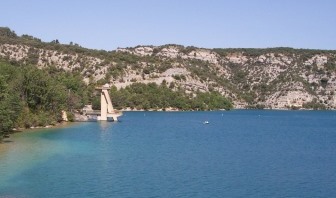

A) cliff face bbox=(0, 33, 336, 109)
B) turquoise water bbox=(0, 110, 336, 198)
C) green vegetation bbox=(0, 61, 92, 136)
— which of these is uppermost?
cliff face bbox=(0, 33, 336, 109)

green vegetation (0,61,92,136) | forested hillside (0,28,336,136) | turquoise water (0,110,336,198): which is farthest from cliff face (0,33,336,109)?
turquoise water (0,110,336,198)

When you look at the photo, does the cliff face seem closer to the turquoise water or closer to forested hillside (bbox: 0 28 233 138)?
forested hillside (bbox: 0 28 233 138)

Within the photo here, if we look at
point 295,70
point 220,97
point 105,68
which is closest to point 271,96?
point 295,70

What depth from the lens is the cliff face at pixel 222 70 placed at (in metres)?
136

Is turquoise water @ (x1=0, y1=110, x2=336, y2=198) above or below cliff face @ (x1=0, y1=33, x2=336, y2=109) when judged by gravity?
below

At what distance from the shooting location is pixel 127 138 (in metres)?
56.1

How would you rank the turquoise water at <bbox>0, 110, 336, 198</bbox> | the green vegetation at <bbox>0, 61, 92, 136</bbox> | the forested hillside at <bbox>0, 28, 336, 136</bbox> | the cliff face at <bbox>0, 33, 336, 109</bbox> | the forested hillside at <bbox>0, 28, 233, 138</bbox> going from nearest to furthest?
the turquoise water at <bbox>0, 110, 336, 198</bbox>, the green vegetation at <bbox>0, 61, 92, 136</bbox>, the forested hillside at <bbox>0, 28, 336, 136</bbox>, the forested hillside at <bbox>0, 28, 233, 138</bbox>, the cliff face at <bbox>0, 33, 336, 109</bbox>

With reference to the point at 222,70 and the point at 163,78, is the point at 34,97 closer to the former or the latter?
the point at 163,78

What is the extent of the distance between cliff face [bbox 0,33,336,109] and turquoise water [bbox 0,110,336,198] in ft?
275

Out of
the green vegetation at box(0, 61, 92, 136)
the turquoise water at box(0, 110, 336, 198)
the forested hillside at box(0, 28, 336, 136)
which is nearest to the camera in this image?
the turquoise water at box(0, 110, 336, 198)

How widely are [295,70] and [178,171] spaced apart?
15552cm

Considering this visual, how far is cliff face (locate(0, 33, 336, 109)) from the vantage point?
→ 13600 cm

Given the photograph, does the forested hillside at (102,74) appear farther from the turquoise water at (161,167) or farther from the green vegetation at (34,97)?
the turquoise water at (161,167)

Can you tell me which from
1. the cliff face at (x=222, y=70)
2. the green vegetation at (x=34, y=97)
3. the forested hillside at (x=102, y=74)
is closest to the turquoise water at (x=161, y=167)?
the green vegetation at (x=34, y=97)
